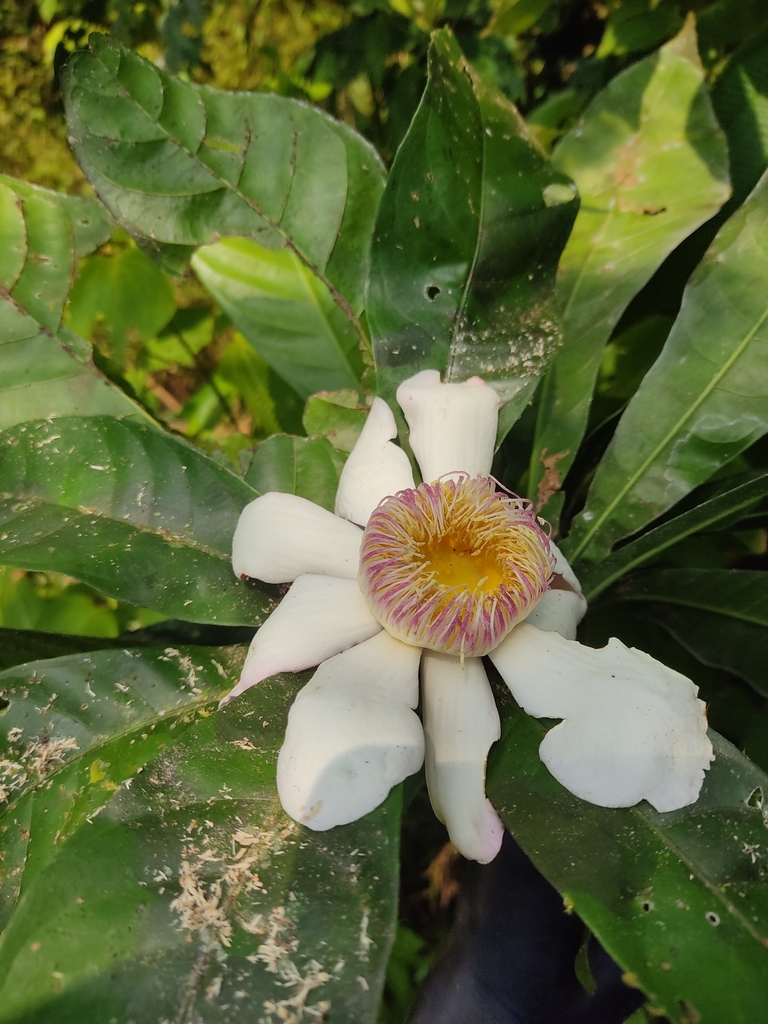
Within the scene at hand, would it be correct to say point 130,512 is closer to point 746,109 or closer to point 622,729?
point 622,729

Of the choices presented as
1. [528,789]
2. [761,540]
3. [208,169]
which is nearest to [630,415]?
[761,540]

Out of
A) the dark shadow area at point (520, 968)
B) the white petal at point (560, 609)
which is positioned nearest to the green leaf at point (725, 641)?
the white petal at point (560, 609)

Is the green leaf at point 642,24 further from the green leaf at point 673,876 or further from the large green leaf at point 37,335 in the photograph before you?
the green leaf at point 673,876

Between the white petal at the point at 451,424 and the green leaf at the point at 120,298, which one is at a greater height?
the white petal at the point at 451,424

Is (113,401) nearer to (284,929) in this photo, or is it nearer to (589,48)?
(284,929)

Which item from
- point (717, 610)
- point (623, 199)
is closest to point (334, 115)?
point (623, 199)
